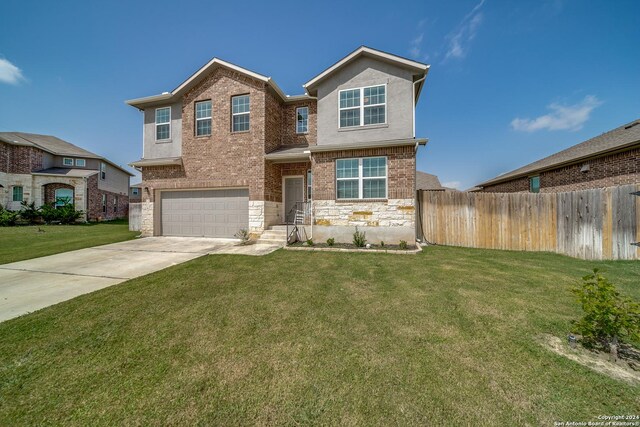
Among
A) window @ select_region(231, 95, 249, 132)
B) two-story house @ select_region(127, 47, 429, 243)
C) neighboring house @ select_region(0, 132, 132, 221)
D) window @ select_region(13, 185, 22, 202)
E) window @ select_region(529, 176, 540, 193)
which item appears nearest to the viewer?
two-story house @ select_region(127, 47, 429, 243)

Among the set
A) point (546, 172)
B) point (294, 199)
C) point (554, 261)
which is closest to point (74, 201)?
point (294, 199)

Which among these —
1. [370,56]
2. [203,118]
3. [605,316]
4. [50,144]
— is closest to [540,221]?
[605,316]

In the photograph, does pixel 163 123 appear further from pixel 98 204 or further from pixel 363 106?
pixel 98 204

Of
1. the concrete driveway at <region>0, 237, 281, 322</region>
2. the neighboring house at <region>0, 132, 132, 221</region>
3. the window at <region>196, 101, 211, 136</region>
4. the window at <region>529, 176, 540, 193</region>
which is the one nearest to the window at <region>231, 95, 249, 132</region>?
the window at <region>196, 101, 211, 136</region>

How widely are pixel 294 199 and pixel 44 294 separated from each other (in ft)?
29.7

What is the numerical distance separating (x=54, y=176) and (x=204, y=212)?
2124 centimetres

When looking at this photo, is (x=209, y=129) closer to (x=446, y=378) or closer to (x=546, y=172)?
(x=446, y=378)

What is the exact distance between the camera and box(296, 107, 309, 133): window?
12.4 metres

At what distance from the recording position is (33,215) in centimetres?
1997

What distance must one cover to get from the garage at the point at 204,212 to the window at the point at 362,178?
468 centimetres

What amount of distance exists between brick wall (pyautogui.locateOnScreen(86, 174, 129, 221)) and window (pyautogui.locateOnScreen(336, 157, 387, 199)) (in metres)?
26.3

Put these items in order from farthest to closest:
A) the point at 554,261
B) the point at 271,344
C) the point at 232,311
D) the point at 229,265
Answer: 1. the point at 554,261
2. the point at 229,265
3. the point at 232,311
4. the point at 271,344

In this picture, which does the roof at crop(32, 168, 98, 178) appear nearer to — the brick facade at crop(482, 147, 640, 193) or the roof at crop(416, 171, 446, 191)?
the roof at crop(416, 171, 446, 191)

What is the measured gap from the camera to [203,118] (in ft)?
39.3
